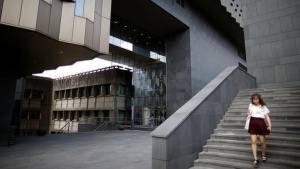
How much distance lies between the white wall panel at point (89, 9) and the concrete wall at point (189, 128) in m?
8.81

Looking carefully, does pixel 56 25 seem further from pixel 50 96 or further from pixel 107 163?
pixel 50 96

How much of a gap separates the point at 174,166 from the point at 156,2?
1517cm

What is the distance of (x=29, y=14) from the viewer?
31.8 ft

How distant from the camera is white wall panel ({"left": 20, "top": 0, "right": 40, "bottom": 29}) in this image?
31.1 feet

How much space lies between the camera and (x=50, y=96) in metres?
41.3

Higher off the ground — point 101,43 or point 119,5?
point 119,5

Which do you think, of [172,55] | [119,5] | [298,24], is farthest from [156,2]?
[298,24]

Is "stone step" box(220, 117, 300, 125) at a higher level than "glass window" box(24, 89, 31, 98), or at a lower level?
lower

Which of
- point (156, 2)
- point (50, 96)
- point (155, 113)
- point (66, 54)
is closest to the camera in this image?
point (66, 54)

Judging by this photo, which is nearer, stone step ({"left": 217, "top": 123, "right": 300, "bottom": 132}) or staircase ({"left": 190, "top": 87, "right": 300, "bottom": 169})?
staircase ({"left": 190, "top": 87, "right": 300, "bottom": 169})

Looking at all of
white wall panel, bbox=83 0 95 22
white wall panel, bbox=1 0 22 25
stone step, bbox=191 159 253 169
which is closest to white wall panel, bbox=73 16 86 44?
white wall panel, bbox=83 0 95 22

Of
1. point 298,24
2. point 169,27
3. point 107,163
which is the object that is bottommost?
point 107,163

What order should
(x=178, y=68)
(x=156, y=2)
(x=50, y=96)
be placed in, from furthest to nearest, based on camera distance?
(x=50, y=96), (x=178, y=68), (x=156, y=2)

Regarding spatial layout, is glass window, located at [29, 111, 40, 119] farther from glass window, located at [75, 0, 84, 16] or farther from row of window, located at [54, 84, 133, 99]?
glass window, located at [75, 0, 84, 16]
